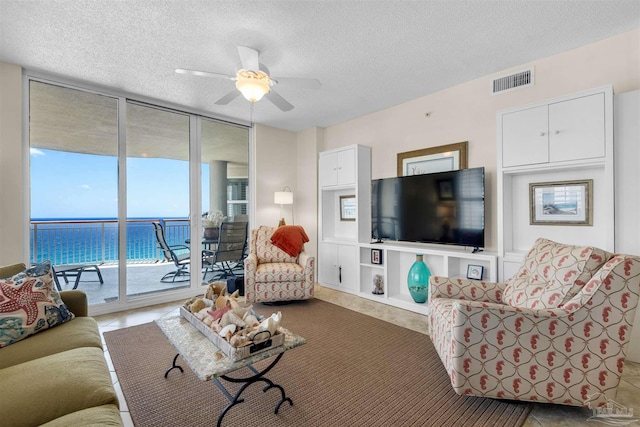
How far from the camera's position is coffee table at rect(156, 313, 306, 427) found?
1.41m

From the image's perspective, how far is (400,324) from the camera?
9.97 ft

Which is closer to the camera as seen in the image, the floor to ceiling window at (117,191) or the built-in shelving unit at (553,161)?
the built-in shelving unit at (553,161)

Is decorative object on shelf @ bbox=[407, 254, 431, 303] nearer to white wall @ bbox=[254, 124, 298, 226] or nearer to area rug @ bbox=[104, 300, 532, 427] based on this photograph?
area rug @ bbox=[104, 300, 532, 427]

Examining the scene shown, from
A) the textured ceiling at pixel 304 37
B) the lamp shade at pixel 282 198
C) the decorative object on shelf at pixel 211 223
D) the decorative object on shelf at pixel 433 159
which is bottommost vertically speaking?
the decorative object on shelf at pixel 211 223

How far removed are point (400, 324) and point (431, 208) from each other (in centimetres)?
131

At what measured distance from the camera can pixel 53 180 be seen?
127 inches

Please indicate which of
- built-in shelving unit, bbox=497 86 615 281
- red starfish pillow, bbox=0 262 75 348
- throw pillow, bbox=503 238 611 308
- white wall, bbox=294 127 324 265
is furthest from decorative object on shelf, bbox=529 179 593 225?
red starfish pillow, bbox=0 262 75 348

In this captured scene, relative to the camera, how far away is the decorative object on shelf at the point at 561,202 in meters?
2.52

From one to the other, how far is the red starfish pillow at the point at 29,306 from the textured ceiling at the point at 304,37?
182 cm

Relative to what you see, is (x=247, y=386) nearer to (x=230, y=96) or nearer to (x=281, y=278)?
(x=281, y=278)

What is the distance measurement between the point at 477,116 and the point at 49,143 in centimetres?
461

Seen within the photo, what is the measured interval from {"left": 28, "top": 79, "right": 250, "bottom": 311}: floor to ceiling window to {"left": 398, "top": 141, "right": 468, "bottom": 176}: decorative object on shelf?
2.68 m

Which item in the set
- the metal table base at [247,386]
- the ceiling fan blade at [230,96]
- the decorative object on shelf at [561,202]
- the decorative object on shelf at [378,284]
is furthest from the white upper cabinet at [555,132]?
the metal table base at [247,386]

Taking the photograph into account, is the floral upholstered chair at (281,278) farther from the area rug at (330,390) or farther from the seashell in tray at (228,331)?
the seashell in tray at (228,331)
